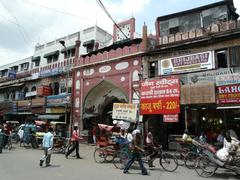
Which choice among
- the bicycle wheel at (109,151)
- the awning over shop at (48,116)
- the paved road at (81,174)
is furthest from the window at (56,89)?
the paved road at (81,174)

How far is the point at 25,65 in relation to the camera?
36.7m

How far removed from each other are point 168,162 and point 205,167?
1.53 metres

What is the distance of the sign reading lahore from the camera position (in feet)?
56.8

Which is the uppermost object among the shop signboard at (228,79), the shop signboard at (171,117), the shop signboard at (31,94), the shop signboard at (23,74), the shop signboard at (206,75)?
Answer: the shop signboard at (23,74)

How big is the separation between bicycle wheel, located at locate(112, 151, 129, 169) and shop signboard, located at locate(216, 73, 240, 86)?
22.8ft

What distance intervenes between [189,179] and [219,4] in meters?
12.2

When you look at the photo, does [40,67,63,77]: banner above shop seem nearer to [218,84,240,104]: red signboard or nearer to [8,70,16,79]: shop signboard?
[8,70,16,79]: shop signboard

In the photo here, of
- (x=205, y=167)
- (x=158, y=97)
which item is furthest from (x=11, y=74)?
(x=205, y=167)

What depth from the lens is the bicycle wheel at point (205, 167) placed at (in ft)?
34.0

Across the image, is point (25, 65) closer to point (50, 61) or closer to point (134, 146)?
point (50, 61)

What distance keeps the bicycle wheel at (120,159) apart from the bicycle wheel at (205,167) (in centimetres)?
303

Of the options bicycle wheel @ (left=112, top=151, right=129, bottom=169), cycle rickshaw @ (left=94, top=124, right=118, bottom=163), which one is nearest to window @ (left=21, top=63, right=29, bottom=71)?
cycle rickshaw @ (left=94, top=124, right=118, bottom=163)

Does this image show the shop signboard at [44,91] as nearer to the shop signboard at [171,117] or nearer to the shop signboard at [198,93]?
the shop signboard at [171,117]

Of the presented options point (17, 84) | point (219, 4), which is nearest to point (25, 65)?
point (17, 84)
